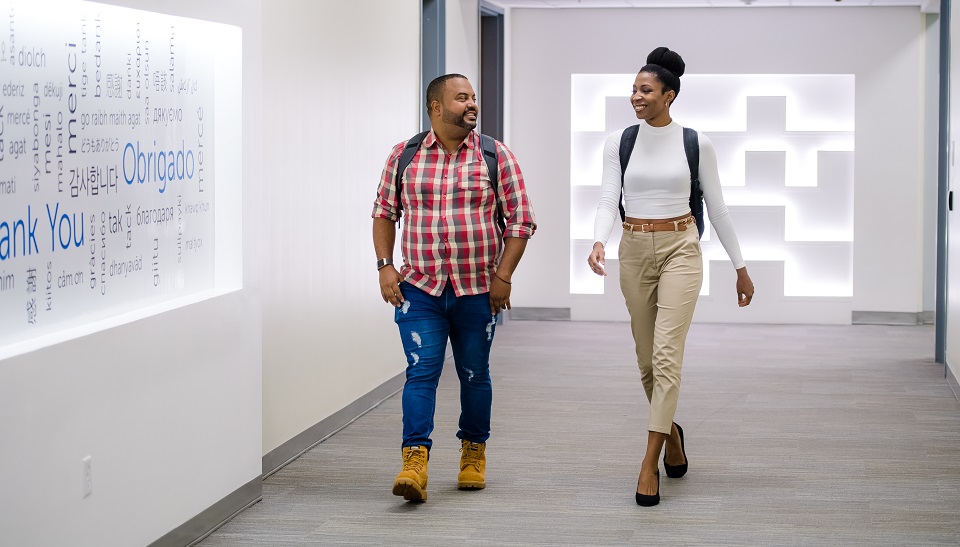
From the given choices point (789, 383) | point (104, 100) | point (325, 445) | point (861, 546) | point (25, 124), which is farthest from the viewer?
point (789, 383)

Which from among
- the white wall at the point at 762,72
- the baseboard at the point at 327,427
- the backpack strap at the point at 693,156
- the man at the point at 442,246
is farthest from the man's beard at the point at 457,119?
the white wall at the point at 762,72

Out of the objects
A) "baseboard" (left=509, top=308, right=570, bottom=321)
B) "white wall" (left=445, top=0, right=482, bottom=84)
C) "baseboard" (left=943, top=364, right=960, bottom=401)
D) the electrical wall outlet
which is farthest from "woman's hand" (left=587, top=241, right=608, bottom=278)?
"baseboard" (left=509, top=308, right=570, bottom=321)

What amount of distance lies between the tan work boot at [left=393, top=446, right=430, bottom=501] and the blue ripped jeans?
0.10 ft

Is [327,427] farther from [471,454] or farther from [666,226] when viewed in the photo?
[666,226]

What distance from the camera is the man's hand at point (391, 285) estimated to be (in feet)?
13.8

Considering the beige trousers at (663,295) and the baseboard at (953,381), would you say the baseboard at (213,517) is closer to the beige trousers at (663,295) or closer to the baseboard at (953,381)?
the beige trousers at (663,295)

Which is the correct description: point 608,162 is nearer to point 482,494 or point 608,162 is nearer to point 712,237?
point 482,494

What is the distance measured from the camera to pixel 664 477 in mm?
4738

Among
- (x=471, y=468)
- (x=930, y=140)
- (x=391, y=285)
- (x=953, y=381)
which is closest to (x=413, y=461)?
(x=471, y=468)

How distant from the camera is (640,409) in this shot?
6258 mm

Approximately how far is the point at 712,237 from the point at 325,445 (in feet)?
17.7

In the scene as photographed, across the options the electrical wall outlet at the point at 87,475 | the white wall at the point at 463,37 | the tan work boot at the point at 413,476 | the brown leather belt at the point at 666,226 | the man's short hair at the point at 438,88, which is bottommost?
the tan work boot at the point at 413,476

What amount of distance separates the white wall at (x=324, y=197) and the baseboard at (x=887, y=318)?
15.3ft

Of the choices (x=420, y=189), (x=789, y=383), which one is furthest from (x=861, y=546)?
(x=789, y=383)
